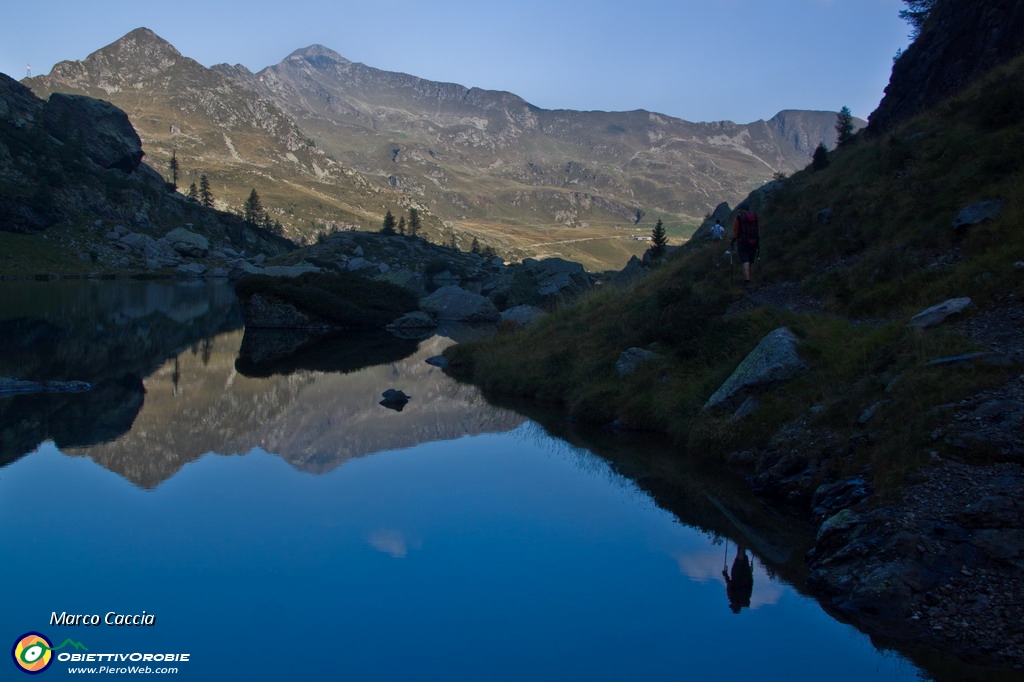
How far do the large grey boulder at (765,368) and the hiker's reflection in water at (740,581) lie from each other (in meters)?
5.76

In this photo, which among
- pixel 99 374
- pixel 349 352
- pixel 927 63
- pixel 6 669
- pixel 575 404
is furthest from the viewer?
pixel 349 352

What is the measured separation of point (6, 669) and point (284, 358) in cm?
2895

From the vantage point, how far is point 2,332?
126ft

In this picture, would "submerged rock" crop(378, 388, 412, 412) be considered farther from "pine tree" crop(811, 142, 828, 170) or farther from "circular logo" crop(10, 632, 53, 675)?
"pine tree" crop(811, 142, 828, 170)

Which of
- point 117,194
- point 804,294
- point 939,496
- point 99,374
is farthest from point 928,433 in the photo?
point 117,194

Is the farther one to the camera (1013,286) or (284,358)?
(284,358)

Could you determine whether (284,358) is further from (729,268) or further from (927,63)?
(927,63)

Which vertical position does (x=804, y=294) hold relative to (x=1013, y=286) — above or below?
below

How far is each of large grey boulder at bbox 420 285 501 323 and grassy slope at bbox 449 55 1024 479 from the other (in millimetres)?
23677

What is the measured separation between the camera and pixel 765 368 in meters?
17.7

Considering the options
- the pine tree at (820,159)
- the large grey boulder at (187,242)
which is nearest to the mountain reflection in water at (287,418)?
the pine tree at (820,159)

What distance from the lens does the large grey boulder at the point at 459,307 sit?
55.2 meters

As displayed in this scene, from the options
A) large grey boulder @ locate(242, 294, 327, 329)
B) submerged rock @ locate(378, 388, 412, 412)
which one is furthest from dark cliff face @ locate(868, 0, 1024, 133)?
large grey boulder @ locate(242, 294, 327, 329)

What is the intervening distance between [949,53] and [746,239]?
49.6 ft
